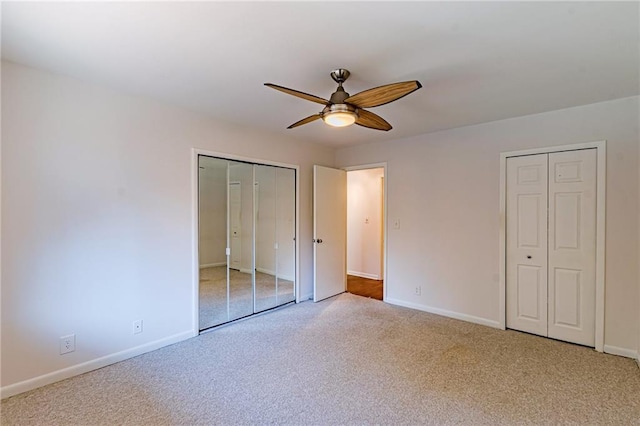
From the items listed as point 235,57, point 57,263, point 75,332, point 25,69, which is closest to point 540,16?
point 235,57

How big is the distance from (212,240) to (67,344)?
58.8 inches

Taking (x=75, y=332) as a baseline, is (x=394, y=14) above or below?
above

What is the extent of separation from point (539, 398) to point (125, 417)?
9.31ft

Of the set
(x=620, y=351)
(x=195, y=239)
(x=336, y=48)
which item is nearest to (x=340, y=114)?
(x=336, y=48)

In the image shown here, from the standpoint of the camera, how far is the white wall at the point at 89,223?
2.21 metres

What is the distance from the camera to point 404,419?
→ 1966 millimetres

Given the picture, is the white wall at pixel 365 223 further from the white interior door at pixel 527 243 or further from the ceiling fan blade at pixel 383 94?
the ceiling fan blade at pixel 383 94

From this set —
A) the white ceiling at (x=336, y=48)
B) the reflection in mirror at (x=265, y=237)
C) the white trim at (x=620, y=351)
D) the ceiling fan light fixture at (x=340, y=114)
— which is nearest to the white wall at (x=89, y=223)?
the white ceiling at (x=336, y=48)

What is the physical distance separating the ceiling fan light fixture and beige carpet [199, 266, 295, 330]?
2.18 metres

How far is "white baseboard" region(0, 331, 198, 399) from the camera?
220 cm

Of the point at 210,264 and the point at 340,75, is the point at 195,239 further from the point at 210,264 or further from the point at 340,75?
the point at 340,75

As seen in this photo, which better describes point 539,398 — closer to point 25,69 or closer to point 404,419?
point 404,419

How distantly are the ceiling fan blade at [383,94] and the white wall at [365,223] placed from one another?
374 cm

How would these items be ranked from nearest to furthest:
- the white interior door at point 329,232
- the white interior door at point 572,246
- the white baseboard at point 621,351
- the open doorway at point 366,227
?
the white baseboard at point 621,351 < the white interior door at point 572,246 < the white interior door at point 329,232 < the open doorway at point 366,227
